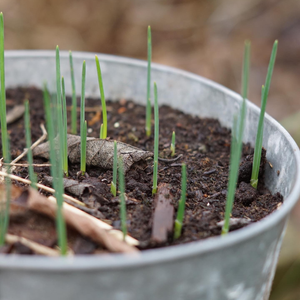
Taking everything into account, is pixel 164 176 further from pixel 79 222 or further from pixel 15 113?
pixel 15 113

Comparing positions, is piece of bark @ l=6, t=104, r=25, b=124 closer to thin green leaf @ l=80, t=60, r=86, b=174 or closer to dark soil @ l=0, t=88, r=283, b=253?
dark soil @ l=0, t=88, r=283, b=253

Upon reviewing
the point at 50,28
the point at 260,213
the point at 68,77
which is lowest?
the point at 260,213

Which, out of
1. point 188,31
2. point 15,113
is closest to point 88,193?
point 15,113

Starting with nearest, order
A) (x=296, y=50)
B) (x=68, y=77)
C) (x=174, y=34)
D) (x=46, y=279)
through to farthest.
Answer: (x=46, y=279), (x=68, y=77), (x=296, y=50), (x=174, y=34)

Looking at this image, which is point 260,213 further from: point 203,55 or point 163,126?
point 203,55

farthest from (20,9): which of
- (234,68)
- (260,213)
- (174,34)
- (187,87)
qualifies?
(260,213)

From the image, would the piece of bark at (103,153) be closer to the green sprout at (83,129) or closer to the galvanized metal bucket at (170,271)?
the green sprout at (83,129)
